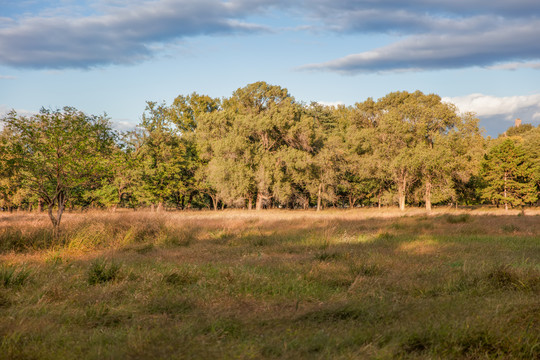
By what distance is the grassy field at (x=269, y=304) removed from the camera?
4016mm

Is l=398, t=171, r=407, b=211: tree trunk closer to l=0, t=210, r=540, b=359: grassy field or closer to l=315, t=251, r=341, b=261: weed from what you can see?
l=0, t=210, r=540, b=359: grassy field

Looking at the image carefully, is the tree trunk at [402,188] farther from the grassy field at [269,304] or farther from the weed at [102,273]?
the weed at [102,273]

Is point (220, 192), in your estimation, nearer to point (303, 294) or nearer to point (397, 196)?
point (397, 196)

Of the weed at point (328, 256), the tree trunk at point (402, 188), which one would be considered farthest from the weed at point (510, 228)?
the tree trunk at point (402, 188)

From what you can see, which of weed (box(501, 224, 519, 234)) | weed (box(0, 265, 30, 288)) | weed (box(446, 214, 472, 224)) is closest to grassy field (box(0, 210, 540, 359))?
weed (box(0, 265, 30, 288))

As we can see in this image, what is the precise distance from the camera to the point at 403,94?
5244cm

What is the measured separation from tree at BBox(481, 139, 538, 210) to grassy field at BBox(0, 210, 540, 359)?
40.5m

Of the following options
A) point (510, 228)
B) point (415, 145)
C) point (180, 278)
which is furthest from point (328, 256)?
point (415, 145)

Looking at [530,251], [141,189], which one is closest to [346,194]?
[141,189]

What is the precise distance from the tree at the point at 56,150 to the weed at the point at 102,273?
19.1ft

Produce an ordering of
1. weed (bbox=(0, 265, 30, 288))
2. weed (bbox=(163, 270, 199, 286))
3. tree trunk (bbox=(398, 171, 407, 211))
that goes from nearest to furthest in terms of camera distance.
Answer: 1. weed (bbox=(0, 265, 30, 288))
2. weed (bbox=(163, 270, 199, 286))
3. tree trunk (bbox=(398, 171, 407, 211))

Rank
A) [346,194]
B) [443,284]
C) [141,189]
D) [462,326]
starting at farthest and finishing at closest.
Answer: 1. [346,194]
2. [141,189]
3. [443,284]
4. [462,326]

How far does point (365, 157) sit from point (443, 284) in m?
38.8

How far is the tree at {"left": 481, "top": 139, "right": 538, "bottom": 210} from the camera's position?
45.7 m
